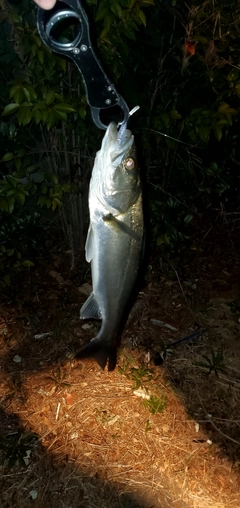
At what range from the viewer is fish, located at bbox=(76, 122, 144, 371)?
71.7 inches

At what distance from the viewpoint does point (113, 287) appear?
2.15m

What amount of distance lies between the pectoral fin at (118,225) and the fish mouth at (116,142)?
244mm

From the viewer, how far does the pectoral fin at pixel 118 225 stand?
76.1 inches

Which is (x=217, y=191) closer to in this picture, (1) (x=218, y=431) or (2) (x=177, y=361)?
(2) (x=177, y=361)

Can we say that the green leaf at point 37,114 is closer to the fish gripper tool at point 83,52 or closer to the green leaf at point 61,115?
the green leaf at point 61,115

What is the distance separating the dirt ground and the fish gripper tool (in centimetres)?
209

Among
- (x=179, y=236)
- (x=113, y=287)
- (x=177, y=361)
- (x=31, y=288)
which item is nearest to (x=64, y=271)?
(x=31, y=288)

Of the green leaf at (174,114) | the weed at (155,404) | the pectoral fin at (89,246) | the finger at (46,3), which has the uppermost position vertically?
the finger at (46,3)

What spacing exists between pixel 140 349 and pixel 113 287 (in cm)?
162

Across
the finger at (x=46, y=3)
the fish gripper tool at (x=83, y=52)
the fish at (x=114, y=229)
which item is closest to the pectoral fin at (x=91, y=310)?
Result: the fish at (x=114, y=229)

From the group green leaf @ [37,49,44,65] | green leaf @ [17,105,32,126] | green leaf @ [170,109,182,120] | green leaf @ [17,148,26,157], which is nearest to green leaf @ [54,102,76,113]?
green leaf @ [17,105,32,126]

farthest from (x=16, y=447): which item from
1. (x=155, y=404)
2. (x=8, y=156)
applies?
(x=8, y=156)

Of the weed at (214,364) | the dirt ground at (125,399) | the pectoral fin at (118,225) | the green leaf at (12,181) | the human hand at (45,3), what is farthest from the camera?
the weed at (214,364)

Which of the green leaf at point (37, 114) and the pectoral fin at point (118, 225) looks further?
the green leaf at point (37, 114)
